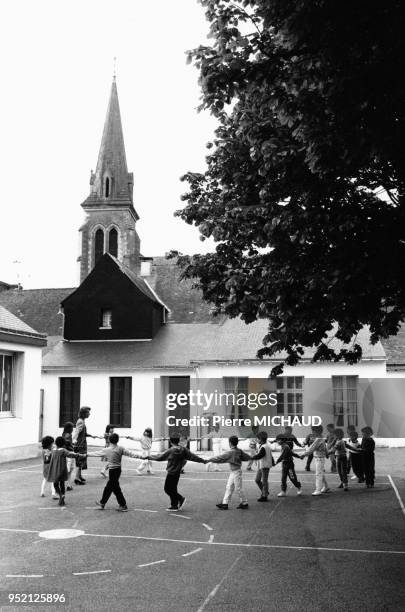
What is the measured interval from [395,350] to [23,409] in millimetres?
17274

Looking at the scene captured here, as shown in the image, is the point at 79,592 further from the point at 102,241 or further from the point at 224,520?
the point at 102,241

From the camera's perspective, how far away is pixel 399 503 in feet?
46.3

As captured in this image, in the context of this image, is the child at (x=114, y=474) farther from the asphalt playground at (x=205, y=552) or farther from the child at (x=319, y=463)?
the child at (x=319, y=463)

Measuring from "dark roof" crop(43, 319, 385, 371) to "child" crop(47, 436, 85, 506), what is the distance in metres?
→ 16.0

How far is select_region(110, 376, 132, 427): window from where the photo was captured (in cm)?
3009

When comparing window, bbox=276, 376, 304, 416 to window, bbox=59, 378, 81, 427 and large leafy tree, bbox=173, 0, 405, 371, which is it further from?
large leafy tree, bbox=173, 0, 405, 371

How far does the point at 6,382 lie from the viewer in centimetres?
2295

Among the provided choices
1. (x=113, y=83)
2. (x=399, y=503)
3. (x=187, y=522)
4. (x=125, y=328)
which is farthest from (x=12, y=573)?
(x=113, y=83)

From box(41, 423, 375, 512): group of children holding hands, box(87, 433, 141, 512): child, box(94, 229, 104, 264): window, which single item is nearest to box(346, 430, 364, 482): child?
box(41, 423, 375, 512): group of children holding hands

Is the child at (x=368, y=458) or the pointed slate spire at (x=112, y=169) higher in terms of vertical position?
the pointed slate spire at (x=112, y=169)

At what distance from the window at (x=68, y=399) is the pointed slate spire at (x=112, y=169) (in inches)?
1141

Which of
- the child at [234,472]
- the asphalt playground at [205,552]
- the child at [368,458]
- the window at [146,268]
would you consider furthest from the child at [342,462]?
Answer: the window at [146,268]

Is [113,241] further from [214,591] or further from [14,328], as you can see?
[214,591]

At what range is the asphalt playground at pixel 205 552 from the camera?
724 cm
